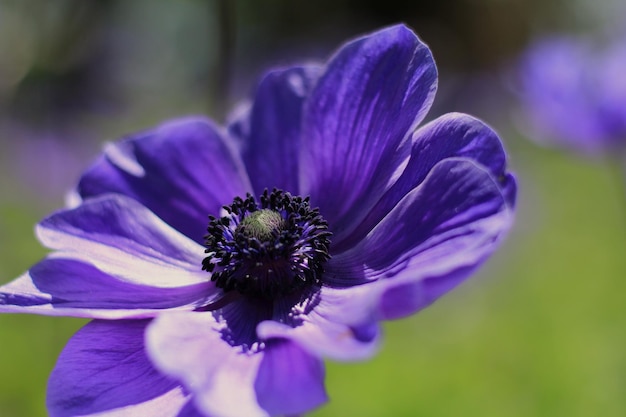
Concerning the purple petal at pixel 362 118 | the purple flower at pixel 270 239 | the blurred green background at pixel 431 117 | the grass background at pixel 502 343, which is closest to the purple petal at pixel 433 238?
the purple flower at pixel 270 239

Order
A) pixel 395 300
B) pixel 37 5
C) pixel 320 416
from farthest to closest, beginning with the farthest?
pixel 37 5
pixel 320 416
pixel 395 300

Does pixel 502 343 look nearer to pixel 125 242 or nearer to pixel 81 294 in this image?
pixel 125 242

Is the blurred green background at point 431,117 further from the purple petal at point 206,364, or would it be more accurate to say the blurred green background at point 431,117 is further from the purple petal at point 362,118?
the purple petal at point 206,364

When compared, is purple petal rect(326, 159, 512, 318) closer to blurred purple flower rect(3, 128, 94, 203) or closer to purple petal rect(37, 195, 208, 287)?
purple petal rect(37, 195, 208, 287)

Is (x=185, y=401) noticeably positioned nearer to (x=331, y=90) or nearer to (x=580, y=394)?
(x=331, y=90)

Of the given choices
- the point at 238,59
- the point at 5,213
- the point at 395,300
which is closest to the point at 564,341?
the point at 395,300

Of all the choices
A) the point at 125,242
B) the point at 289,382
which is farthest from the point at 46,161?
the point at 289,382
